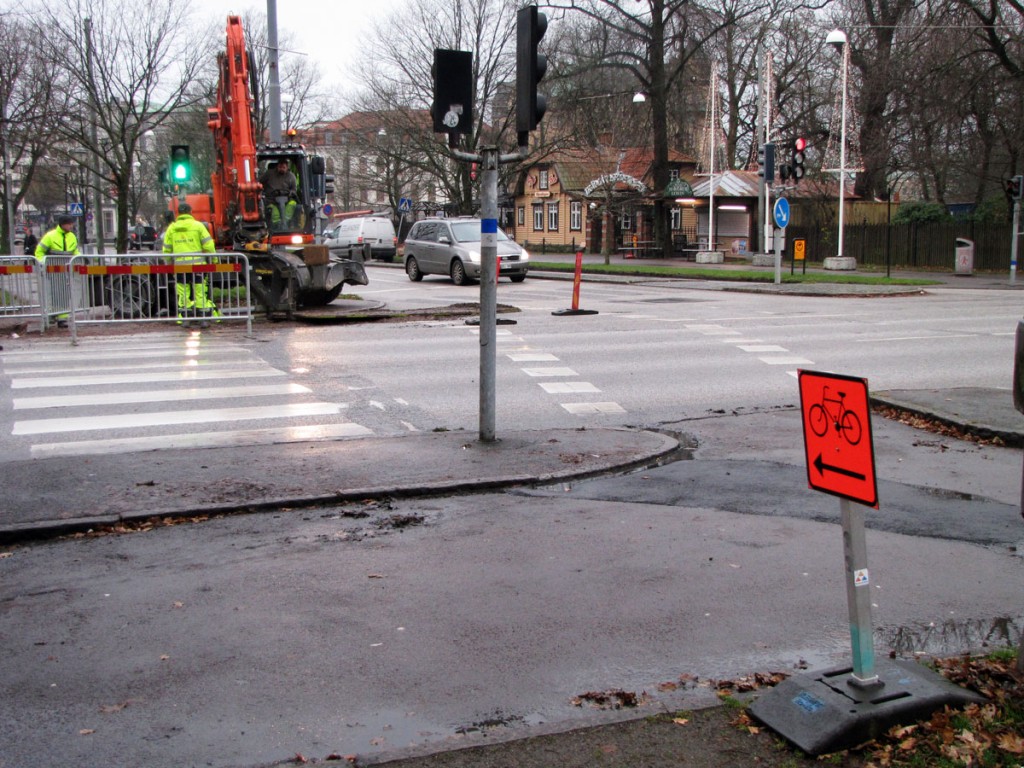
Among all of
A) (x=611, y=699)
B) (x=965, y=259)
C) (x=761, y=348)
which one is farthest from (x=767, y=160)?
(x=611, y=699)

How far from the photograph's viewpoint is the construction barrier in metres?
16.9

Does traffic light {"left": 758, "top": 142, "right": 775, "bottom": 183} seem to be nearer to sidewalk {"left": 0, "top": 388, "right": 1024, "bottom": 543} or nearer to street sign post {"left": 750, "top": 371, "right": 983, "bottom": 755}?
sidewalk {"left": 0, "top": 388, "right": 1024, "bottom": 543}

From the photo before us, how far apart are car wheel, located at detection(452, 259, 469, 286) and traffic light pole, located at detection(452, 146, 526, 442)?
21.8m

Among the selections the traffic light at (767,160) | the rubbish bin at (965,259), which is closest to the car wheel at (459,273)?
the traffic light at (767,160)

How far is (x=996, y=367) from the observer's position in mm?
13664

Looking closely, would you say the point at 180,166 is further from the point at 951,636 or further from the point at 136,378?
the point at 951,636

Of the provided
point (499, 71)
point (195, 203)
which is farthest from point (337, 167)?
point (195, 203)

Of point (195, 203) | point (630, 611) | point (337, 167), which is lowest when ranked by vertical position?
point (630, 611)

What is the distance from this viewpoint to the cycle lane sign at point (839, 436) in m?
3.79

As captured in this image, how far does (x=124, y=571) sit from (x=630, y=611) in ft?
9.42

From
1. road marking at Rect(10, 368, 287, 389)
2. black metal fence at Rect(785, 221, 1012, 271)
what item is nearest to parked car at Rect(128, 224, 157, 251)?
black metal fence at Rect(785, 221, 1012, 271)

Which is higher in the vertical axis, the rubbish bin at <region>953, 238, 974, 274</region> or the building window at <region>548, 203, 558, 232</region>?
the building window at <region>548, 203, 558, 232</region>

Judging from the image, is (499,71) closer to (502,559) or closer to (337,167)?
(337,167)

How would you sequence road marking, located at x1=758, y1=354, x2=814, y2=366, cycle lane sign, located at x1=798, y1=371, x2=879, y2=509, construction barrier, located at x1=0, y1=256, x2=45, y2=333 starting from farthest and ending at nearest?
construction barrier, located at x1=0, y1=256, x2=45, y2=333 < road marking, located at x1=758, y1=354, x2=814, y2=366 < cycle lane sign, located at x1=798, y1=371, x2=879, y2=509
